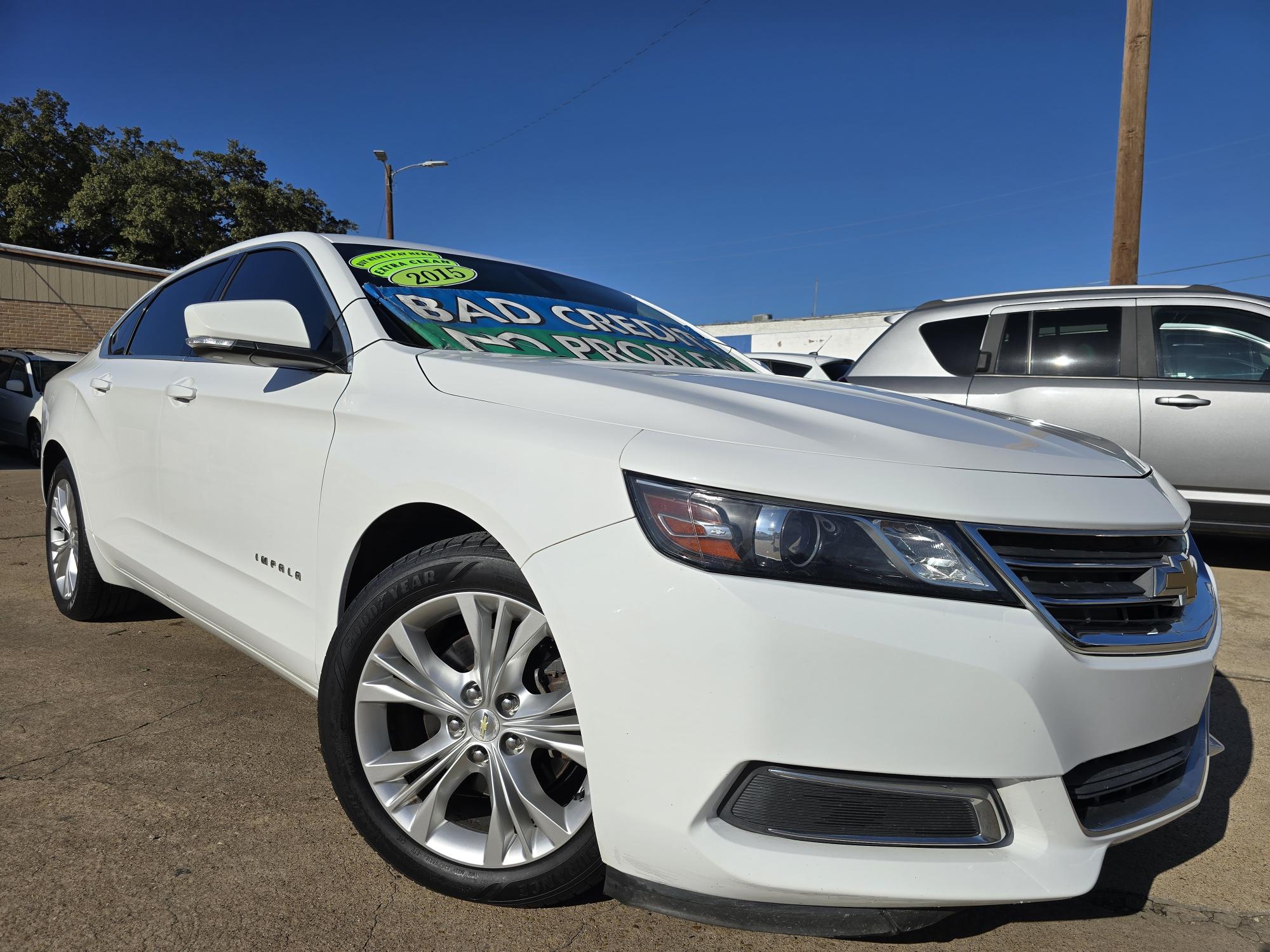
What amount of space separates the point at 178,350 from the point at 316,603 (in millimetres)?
1474

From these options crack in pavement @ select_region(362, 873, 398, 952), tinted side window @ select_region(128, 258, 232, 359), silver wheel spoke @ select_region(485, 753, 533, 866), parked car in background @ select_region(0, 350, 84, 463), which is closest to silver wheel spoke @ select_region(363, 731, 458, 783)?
silver wheel spoke @ select_region(485, 753, 533, 866)

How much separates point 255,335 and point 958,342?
15.3 feet

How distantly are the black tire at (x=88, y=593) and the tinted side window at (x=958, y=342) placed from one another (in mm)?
4715

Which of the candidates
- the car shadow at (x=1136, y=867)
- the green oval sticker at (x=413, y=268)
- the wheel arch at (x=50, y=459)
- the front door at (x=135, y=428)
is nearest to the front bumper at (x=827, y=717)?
the car shadow at (x=1136, y=867)

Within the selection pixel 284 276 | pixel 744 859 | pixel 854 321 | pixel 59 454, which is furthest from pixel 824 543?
pixel 854 321

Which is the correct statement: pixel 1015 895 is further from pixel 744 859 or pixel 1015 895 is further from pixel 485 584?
pixel 485 584

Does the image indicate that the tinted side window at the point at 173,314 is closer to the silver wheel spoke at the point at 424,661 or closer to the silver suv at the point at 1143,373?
the silver wheel spoke at the point at 424,661

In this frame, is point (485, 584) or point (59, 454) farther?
point (59, 454)

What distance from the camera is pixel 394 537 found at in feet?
6.43

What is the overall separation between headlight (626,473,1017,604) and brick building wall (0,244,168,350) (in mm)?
23634

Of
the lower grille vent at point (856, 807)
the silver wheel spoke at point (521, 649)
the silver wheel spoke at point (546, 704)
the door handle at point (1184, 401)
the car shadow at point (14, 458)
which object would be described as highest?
the door handle at point (1184, 401)

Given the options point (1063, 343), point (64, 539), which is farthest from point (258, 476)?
point (1063, 343)

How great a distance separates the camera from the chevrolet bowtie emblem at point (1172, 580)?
154 cm

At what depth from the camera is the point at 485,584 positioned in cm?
165
